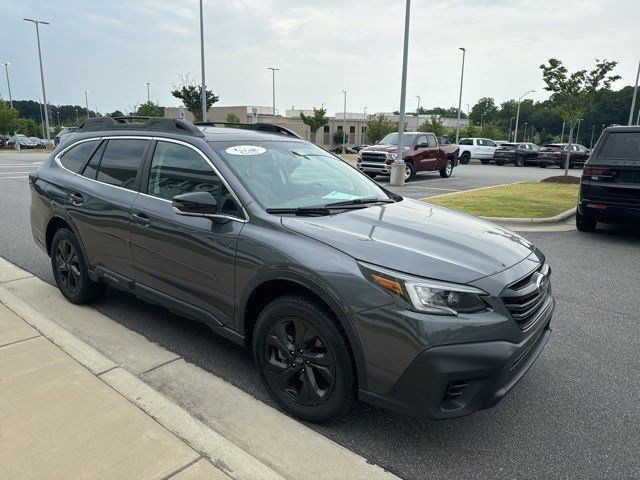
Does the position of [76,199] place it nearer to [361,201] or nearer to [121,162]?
[121,162]

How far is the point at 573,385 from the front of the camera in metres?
3.39

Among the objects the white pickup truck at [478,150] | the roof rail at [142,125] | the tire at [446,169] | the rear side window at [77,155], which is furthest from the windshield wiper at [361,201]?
the white pickup truck at [478,150]

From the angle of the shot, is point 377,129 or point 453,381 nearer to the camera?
point 453,381

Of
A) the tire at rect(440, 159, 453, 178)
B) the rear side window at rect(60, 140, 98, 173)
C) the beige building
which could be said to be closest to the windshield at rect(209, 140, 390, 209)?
the rear side window at rect(60, 140, 98, 173)

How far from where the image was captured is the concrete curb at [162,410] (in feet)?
7.98

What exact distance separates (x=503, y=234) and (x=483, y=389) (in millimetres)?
1335

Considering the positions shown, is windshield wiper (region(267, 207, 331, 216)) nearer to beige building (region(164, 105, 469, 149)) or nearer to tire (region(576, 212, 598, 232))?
tire (region(576, 212, 598, 232))

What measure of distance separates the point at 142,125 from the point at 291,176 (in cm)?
152

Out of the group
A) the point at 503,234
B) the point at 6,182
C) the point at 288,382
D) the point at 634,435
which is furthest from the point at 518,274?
the point at 6,182

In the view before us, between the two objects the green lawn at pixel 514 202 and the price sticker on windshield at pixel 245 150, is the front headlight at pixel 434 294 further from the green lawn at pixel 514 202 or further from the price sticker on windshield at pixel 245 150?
the green lawn at pixel 514 202

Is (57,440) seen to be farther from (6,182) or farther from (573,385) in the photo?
(6,182)

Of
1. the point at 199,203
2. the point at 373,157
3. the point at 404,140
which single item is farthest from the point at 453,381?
the point at 404,140

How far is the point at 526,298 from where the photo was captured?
2.72m

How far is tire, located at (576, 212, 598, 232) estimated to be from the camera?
840cm
